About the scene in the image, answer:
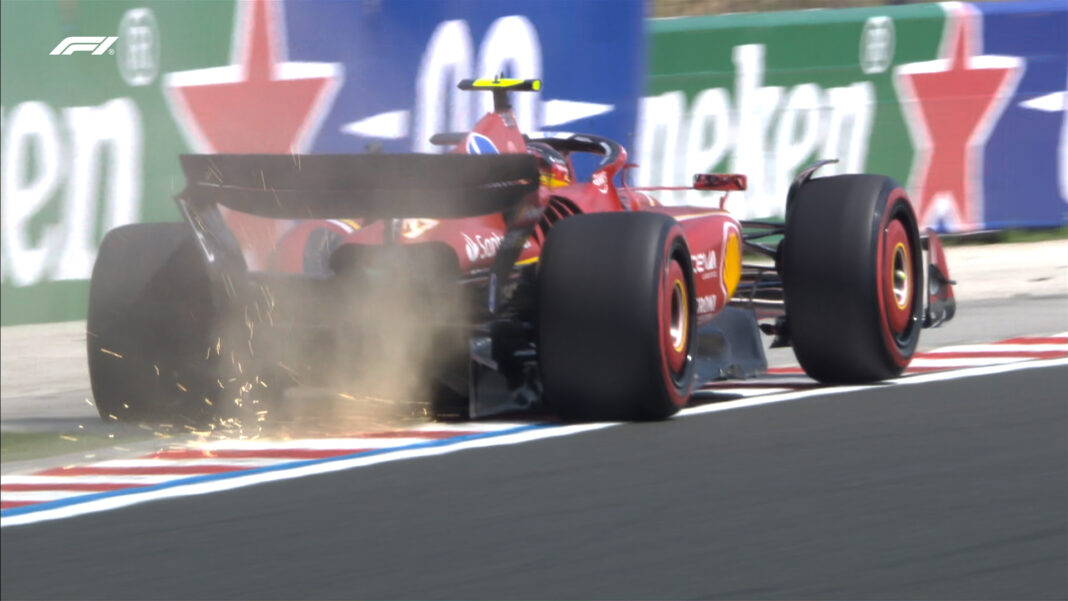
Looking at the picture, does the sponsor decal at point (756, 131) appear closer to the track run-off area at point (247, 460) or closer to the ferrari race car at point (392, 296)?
the track run-off area at point (247, 460)

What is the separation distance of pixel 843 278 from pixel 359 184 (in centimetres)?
223

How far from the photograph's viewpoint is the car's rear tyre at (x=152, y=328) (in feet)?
23.4

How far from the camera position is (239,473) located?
6.38 m

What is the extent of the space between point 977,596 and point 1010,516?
2.87 feet

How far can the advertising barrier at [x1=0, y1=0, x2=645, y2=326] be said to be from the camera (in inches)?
384

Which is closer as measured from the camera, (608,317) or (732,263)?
(608,317)

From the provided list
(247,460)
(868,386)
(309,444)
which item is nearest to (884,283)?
(868,386)

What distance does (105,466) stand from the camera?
6.61 meters

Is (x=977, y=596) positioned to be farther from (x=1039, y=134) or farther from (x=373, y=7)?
(x=1039, y=134)

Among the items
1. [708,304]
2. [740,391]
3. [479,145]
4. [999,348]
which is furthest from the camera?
[999,348]

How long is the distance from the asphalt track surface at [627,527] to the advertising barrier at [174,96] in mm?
3266

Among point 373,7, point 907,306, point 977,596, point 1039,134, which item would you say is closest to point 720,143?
point 1039,134

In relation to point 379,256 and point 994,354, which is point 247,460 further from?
point 994,354

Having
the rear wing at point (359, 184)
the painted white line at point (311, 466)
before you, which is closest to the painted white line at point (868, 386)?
the painted white line at point (311, 466)
